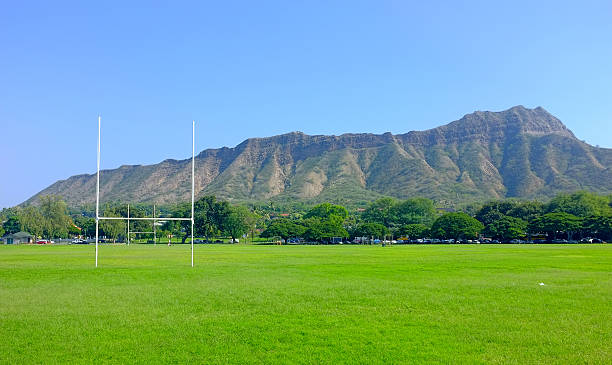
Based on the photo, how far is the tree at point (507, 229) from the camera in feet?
313

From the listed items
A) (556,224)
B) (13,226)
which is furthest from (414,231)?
(13,226)

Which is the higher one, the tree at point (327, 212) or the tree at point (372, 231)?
the tree at point (327, 212)

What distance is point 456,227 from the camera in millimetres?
99250

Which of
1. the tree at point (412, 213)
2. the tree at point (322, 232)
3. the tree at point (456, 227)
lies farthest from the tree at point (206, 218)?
the tree at point (412, 213)

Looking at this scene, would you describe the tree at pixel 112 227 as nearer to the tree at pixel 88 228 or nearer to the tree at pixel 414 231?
the tree at pixel 88 228

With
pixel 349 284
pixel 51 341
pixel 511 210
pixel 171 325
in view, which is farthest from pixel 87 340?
pixel 511 210

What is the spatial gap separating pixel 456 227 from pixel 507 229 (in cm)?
915

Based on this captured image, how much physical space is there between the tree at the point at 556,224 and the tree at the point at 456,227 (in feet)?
32.2

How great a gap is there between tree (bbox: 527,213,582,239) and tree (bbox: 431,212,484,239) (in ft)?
32.2

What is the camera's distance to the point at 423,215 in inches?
5630

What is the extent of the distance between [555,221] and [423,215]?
2100 inches

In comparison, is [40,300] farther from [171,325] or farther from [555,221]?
[555,221]

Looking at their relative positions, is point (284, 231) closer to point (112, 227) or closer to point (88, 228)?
point (112, 227)

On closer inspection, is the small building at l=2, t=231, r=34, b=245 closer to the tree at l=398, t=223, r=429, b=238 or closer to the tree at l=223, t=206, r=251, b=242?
the tree at l=223, t=206, r=251, b=242
